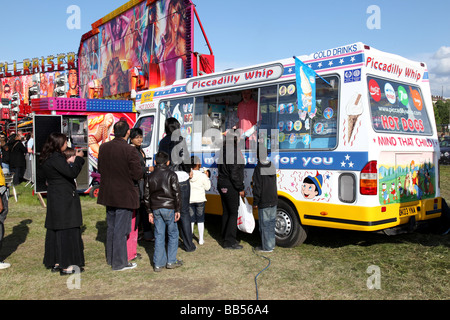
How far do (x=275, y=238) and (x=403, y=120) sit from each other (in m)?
2.71

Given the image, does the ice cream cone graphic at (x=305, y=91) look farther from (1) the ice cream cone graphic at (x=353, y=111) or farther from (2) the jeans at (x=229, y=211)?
(2) the jeans at (x=229, y=211)

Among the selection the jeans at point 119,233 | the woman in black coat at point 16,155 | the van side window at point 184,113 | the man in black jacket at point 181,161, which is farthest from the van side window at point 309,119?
the woman in black coat at point 16,155

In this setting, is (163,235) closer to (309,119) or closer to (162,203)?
(162,203)

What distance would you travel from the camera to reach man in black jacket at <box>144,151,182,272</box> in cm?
564

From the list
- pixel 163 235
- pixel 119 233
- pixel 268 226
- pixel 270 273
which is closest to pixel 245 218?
pixel 268 226

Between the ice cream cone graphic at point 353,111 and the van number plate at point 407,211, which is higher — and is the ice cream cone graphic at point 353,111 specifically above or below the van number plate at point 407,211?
above

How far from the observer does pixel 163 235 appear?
5793mm

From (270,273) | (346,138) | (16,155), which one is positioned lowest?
(270,273)

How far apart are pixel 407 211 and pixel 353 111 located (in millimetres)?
1721

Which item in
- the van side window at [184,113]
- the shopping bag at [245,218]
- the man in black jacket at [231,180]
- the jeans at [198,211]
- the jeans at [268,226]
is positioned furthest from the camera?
the van side window at [184,113]

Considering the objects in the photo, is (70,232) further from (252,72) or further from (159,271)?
(252,72)

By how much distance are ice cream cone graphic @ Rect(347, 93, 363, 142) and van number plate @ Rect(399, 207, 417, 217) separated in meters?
1.37

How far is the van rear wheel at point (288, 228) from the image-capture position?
645cm

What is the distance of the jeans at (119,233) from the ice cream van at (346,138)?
2262 mm
